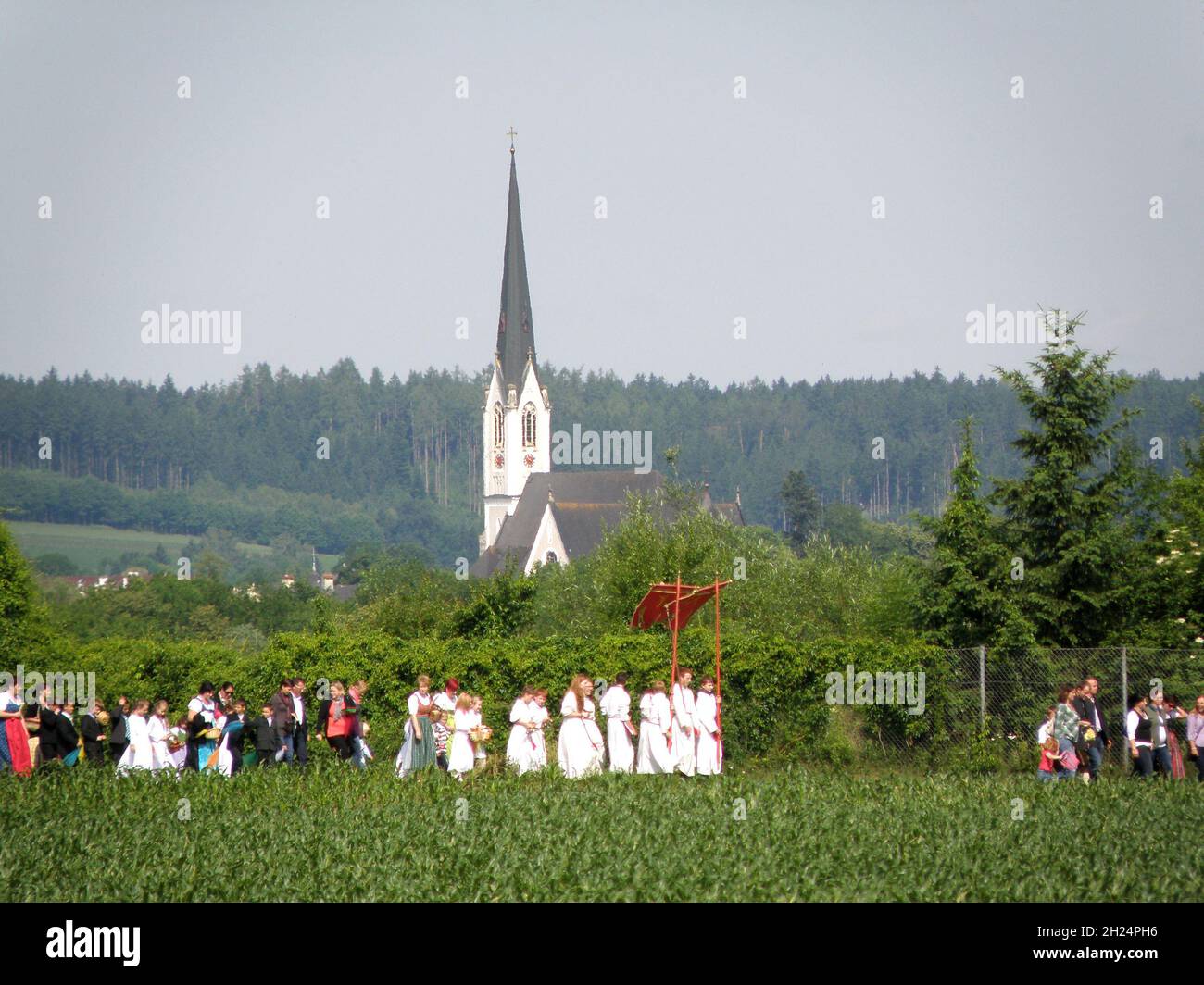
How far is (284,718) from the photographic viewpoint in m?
24.2

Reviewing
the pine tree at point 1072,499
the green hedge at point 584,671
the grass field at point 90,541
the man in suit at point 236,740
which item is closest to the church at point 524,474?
the grass field at point 90,541

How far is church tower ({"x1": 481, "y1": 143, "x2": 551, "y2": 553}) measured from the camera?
128875 millimetres

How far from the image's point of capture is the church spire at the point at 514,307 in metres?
124

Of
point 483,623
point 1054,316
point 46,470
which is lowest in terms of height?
point 483,623

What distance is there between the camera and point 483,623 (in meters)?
35.6

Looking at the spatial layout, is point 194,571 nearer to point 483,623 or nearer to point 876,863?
point 483,623

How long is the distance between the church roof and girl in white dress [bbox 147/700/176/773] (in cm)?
10034

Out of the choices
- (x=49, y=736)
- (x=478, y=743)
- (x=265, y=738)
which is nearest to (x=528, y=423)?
(x=478, y=743)

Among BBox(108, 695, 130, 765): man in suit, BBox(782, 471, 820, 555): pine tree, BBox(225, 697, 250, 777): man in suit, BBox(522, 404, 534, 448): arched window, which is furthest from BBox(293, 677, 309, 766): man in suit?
BBox(782, 471, 820, 555): pine tree

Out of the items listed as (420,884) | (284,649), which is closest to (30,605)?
(284,649)

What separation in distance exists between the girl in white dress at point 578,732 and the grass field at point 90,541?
430 feet

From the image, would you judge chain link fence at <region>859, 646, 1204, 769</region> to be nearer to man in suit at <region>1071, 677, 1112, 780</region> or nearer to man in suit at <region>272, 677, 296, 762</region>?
man in suit at <region>1071, 677, 1112, 780</region>
